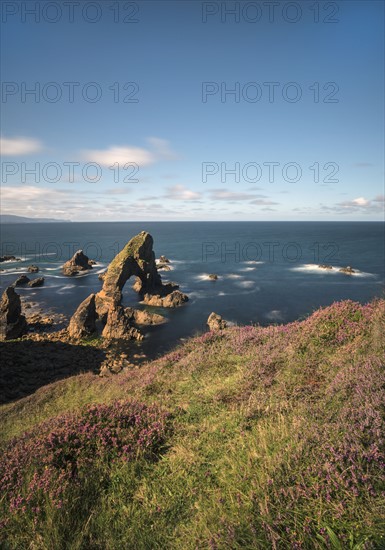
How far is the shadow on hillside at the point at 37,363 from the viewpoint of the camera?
22.4m

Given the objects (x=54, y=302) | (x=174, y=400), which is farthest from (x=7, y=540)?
(x=54, y=302)

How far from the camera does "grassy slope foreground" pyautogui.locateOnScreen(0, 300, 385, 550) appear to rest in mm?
3773

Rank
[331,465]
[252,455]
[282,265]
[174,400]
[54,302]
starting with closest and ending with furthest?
1. [331,465]
2. [252,455]
3. [174,400]
4. [54,302]
5. [282,265]

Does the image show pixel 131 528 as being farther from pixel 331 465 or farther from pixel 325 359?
pixel 325 359

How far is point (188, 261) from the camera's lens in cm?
10106

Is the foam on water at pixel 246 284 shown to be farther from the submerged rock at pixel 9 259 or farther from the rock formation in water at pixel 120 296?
the submerged rock at pixel 9 259

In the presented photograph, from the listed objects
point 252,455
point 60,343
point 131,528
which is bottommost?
point 60,343

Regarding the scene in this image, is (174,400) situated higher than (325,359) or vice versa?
(325,359)

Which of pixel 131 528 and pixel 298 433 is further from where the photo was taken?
pixel 298 433

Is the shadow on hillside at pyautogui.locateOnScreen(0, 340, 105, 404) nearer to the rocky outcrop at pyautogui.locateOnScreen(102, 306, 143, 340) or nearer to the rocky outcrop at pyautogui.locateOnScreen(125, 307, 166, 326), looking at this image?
the rocky outcrop at pyautogui.locateOnScreen(102, 306, 143, 340)

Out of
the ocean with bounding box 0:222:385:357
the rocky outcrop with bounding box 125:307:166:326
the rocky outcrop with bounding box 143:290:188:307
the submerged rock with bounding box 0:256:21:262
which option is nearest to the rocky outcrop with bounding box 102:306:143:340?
the ocean with bounding box 0:222:385:357

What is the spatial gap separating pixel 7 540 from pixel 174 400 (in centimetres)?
575

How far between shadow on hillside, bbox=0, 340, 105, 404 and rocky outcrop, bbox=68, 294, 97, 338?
10.2 feet

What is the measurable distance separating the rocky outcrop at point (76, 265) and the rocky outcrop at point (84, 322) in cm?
4214
